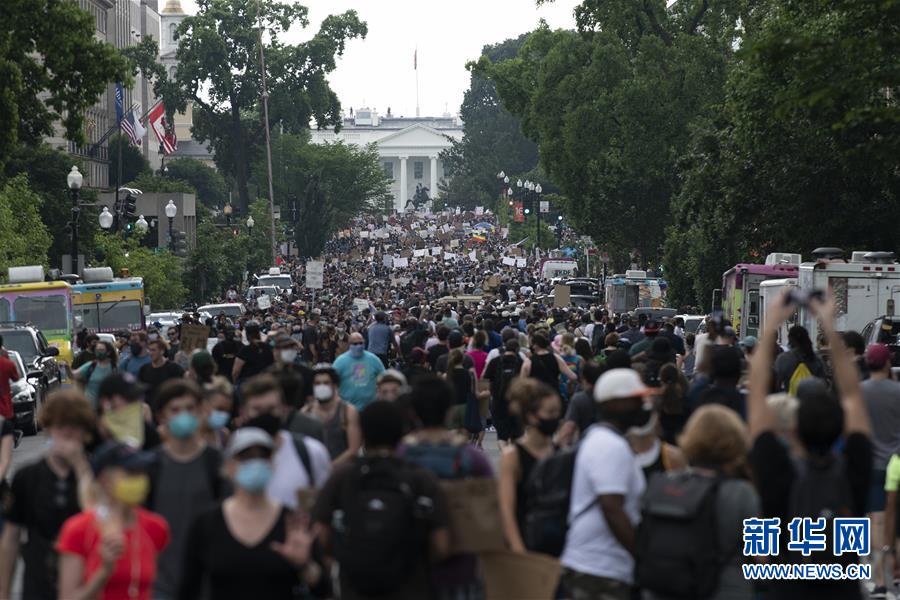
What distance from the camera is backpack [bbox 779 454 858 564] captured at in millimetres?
7438

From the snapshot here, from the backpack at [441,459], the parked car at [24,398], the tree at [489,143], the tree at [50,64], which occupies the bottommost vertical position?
the parked car at [24,398]

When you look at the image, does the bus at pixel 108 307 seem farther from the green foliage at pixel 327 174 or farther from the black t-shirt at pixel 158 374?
the green foliage at pixel 327 174

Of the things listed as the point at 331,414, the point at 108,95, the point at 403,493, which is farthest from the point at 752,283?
the point at 108,95

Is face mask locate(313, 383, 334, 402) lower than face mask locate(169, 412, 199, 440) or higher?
lower

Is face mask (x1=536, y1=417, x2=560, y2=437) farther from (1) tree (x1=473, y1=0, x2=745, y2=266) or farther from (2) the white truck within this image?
(1) tree (x1=473, y1=0, x2=745, y2=266)

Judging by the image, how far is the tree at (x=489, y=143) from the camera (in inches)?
6944

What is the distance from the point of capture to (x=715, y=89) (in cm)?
5694

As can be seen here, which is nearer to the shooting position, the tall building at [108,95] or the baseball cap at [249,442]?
the baseball cap at [249,442]

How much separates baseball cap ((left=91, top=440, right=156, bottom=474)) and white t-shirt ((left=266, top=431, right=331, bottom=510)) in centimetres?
67

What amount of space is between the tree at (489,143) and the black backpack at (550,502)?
Result: 16287 cm

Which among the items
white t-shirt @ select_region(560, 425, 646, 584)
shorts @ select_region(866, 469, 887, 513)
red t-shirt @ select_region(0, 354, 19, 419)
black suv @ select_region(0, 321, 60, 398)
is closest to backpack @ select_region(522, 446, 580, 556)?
white t-shirt @ select_region(560, 425, 646, 584)

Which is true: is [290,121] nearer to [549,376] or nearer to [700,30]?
[700,30]

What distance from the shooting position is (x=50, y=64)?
103ft

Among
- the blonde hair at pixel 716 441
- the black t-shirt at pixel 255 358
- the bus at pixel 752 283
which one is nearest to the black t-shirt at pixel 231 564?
the blonde hair at pixel 716 441
